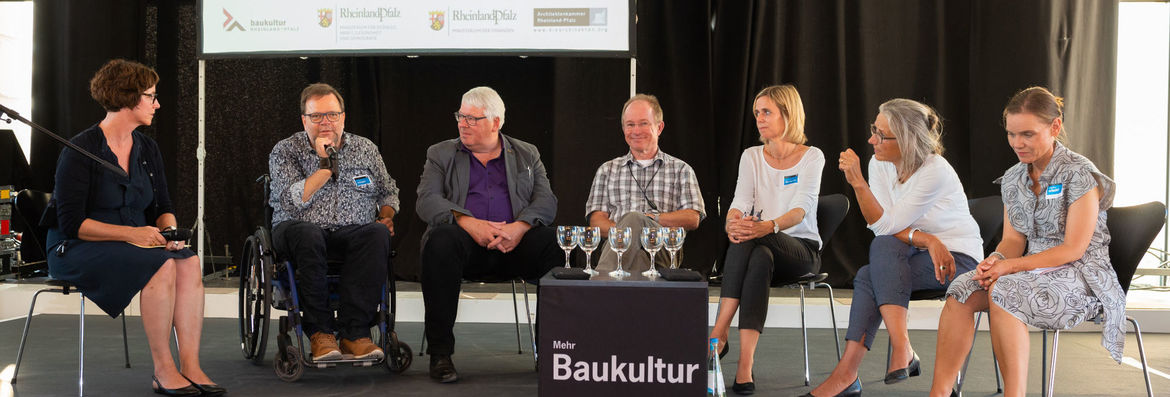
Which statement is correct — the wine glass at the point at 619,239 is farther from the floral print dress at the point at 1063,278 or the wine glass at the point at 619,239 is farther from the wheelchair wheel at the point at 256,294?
the wheelchair wheel at the point at 256,294

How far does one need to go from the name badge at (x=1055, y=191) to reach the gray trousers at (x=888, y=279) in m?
0.51

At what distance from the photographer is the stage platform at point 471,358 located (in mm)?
3049

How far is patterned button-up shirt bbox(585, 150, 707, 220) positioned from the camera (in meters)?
3.55

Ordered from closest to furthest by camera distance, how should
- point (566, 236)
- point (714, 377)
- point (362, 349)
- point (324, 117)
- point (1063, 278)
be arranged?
point (1063, 278), point (714, 377), point (566, 236), point (362, 349), point (324, 117)

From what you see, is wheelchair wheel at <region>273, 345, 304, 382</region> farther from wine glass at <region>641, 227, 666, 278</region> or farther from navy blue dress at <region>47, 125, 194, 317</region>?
wine glass at <region>641, 227, 666, 278</region>

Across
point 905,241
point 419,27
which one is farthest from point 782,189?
point 419,27

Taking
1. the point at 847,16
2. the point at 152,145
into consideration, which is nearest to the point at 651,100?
the point at 152,145

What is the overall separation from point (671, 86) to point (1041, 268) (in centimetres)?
303

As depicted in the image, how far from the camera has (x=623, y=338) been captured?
241 cm

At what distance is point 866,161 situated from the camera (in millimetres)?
5203

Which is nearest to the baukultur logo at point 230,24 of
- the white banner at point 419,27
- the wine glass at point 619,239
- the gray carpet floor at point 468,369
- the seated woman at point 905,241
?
the white banner at point 419,27

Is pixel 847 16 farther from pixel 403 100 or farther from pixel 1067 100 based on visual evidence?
pixel 403 100

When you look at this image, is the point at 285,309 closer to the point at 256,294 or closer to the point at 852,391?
the point at 256,294

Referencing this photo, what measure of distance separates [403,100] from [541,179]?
6.75 feet
